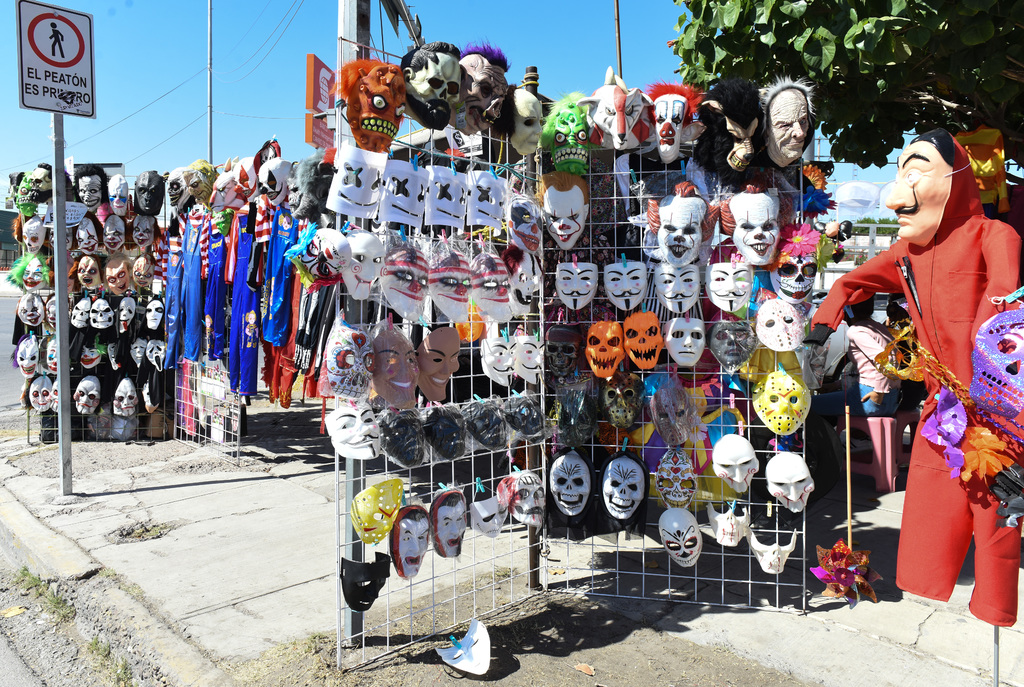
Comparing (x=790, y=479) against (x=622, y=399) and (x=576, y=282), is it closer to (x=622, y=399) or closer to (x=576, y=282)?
(x=622, y=399)

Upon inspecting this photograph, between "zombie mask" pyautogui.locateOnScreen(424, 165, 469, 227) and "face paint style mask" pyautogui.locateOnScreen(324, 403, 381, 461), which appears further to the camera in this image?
"zombie mask" pyautogui.locateOnScreen(424, 165, 469, 227)

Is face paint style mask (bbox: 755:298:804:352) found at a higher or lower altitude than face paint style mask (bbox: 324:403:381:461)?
higher

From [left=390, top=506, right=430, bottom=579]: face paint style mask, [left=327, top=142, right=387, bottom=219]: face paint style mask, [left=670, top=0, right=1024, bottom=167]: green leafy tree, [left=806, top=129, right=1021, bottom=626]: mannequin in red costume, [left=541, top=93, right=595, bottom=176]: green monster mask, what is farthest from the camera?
[left=670, top=0, right=1024, bottom=167]: green leafy tree

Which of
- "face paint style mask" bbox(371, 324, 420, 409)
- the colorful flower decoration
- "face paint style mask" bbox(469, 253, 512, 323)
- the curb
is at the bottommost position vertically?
the curb

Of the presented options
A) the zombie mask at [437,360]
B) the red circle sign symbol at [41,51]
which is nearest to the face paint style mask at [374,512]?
the zombie mask at [437,360]

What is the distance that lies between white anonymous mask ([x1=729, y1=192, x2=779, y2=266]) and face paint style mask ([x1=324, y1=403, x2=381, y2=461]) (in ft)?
6.05

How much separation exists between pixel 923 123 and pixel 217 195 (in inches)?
217

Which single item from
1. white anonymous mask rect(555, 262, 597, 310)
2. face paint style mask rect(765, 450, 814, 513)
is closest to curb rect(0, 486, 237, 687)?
white anonymous mask rect(555, 262, 597, 310)

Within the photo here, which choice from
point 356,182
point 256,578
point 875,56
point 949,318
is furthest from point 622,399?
point 256,578

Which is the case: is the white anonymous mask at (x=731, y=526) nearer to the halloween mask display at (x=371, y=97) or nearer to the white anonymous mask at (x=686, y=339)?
the white anonymous mask at (x=686, y=339)

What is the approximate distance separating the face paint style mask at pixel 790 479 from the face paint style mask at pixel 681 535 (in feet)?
1.33

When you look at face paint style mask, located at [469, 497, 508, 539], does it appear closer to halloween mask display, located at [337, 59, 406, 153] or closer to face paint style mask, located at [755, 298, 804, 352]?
face paint style mask, located at [755, 298, 804, 352]

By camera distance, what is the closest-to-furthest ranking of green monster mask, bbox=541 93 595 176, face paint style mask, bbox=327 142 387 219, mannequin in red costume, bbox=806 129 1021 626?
mannequin in red costume, bbox=806 129 1021 626
face paint style mask, bbox=327 142 387 219
green monster mask, bbox=541 93 595 176

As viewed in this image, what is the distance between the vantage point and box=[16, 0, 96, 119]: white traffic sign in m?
4.58
